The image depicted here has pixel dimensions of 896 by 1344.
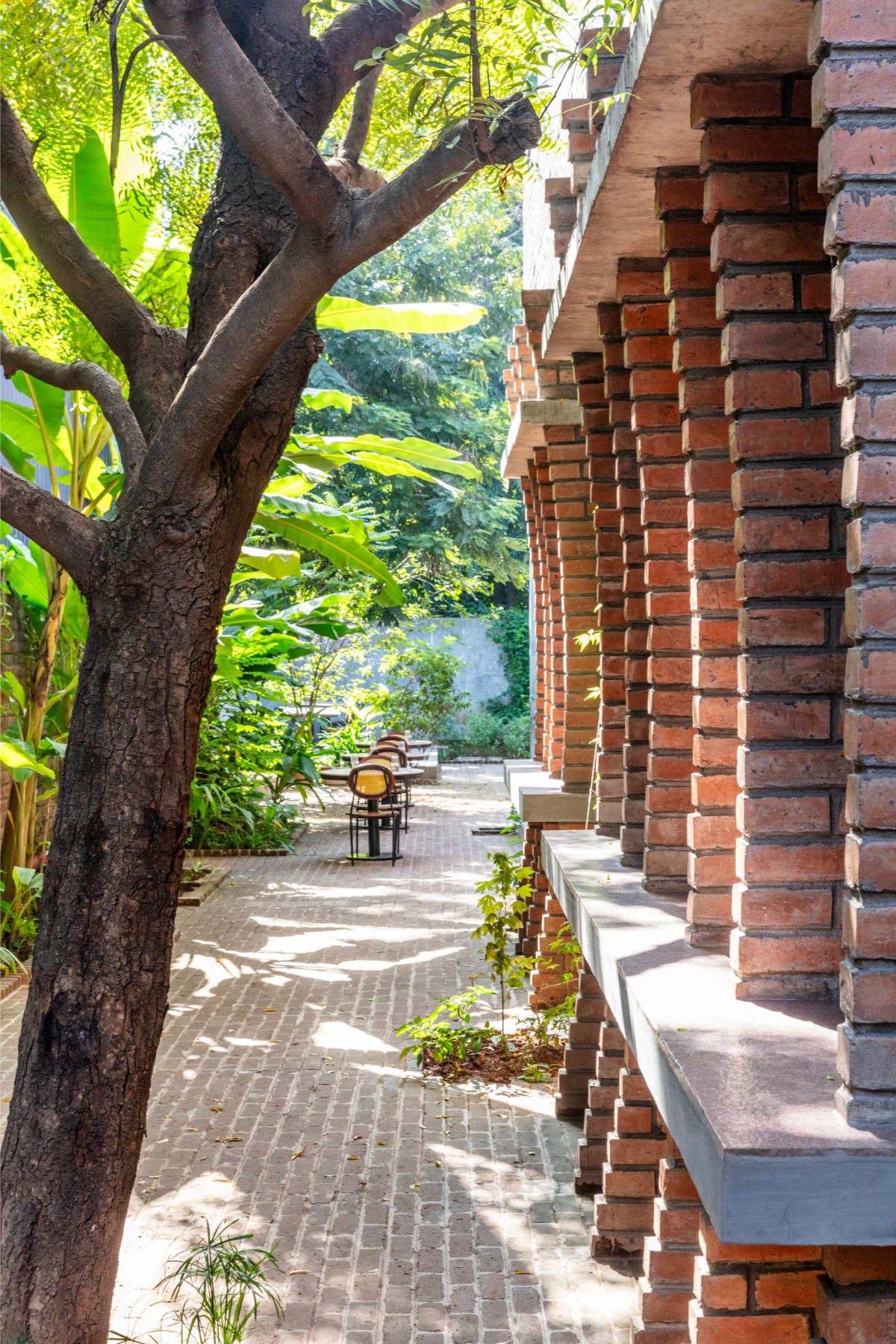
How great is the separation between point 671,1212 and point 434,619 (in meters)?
28.6

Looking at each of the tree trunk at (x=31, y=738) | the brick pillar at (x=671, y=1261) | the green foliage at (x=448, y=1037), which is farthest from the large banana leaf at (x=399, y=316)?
the brick pillar at (x=671, y=1261)

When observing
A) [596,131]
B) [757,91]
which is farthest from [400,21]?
[757,91]

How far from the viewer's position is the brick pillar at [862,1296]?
254 centimetres

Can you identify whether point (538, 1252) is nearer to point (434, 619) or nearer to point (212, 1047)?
point (212, 1047)

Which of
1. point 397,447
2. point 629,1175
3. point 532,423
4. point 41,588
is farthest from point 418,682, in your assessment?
point 629,1175

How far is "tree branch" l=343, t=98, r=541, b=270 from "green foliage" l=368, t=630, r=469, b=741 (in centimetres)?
2411

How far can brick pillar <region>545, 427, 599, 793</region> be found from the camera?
8.41 meters

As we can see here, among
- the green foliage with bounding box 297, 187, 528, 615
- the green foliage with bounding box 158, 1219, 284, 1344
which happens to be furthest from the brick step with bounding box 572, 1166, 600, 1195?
the green foliage with bounding box 297, 187, 528, 615

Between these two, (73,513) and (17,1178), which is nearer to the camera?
(17,1178)

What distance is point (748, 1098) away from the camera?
2572 millimetres

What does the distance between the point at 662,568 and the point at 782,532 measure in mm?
1529

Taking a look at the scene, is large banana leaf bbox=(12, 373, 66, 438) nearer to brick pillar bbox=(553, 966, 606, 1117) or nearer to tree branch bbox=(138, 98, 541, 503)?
brick pillar bbox=(553, 966, 606, 1117)

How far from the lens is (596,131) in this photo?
5113 mm

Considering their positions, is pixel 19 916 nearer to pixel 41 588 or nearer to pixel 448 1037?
pixel 41 588
